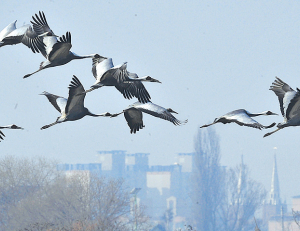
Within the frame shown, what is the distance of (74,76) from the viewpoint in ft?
38.6

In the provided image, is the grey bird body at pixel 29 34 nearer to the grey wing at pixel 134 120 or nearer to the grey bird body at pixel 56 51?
the grey bird body at pixel 56 51

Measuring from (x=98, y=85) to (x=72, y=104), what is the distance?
0.63m

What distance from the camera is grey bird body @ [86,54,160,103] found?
12.7 m

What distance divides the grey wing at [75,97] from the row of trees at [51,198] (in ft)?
178

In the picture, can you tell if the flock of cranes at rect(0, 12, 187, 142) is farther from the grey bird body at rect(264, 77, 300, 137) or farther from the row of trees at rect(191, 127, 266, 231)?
the row of trees at rect(191, 127, 266, 231)

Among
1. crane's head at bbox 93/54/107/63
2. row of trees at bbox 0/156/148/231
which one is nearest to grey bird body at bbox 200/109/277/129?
crane's head at bbox 93/54/107/63

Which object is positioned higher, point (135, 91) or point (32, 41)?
point (32, 41)

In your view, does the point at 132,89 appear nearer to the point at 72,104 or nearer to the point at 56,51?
the point at 72,104

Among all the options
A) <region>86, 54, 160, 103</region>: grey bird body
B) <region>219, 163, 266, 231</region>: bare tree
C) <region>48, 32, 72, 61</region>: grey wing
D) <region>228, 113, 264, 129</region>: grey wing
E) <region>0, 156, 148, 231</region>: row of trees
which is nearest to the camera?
<region>228, 113, 264, 129</region>: grey wing

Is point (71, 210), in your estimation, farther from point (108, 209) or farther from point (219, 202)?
point (219, 202)

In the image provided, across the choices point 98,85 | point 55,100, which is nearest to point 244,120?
point 98,85

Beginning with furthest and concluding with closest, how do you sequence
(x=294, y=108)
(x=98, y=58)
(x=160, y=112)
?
(x=98, y=58) < (x=294, y=108) < (x=160, y=112)

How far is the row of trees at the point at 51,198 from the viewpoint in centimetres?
7175

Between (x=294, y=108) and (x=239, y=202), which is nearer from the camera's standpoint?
(x=294, y=108)
